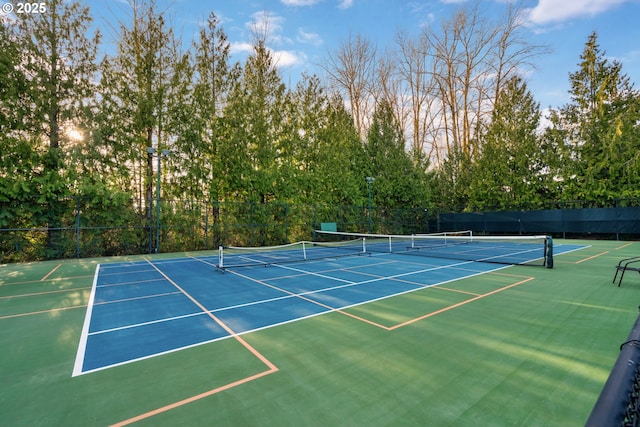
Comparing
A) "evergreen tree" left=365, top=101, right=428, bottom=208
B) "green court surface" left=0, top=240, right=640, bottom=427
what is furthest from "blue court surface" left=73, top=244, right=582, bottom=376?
"evergreen tree" left=365, top=101, right=428, bottom=208

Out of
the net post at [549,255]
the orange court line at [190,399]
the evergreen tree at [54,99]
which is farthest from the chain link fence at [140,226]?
the orange court line at [190,399]

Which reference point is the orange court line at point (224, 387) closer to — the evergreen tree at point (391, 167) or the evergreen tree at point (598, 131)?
the evergreen tree at point (391, 167)

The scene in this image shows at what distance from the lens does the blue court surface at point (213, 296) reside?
4566 millimetres

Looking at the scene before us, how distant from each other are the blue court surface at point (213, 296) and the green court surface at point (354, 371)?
32 cm

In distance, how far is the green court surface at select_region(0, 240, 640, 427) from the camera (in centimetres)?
281

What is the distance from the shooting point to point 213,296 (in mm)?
6969

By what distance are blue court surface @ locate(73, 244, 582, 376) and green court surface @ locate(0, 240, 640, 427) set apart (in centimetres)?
32

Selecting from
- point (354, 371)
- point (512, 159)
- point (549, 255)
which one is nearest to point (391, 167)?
point (512, 159)

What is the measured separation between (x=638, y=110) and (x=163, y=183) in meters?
33.4

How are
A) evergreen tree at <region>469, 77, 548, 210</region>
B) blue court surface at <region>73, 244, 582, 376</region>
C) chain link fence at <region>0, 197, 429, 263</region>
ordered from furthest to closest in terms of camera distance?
evergreen tree at <region>469, 77, 548, 210</region> → chain link fence at <region>0, 197, 429, 263</region> → blue court surface at <region>73, 244, 582, 376</region>

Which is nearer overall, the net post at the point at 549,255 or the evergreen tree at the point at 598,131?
the net post at the point at 549,255

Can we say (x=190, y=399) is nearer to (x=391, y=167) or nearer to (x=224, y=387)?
(x=224, y=387)

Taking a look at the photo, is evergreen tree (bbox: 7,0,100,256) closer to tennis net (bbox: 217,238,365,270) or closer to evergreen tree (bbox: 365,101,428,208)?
tennis net (bbox: 217,238,365,270)

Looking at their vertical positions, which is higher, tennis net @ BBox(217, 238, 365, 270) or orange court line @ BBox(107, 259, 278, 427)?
tennis net @ BBox(217, 238, 365, 270)
